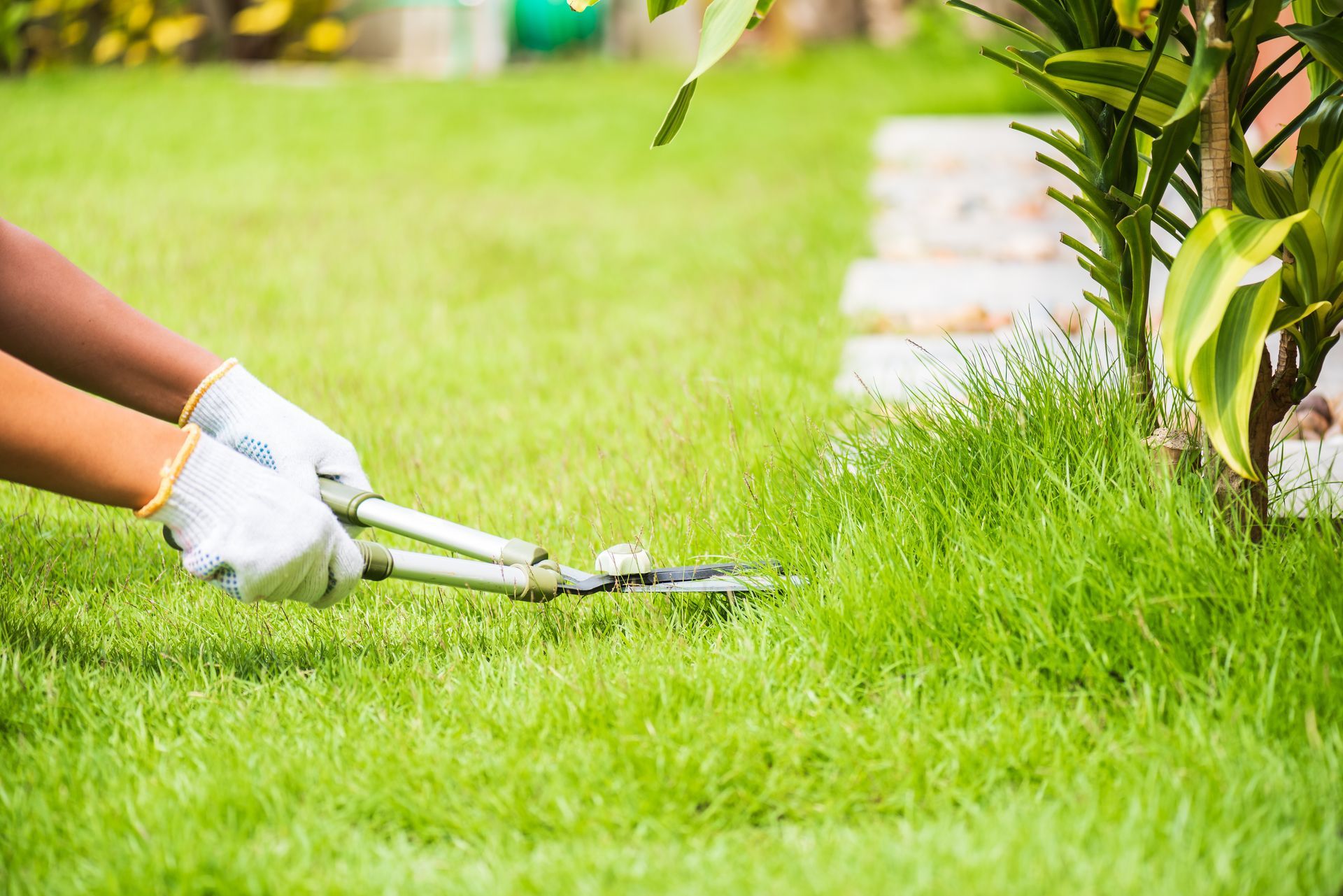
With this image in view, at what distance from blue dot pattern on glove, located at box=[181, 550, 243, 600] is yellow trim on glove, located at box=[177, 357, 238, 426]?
0.36 metres

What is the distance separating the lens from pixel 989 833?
1.05 m

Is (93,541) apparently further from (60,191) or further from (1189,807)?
(60,191)

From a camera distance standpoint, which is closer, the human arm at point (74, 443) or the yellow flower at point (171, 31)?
the human arm at point (74, 443)

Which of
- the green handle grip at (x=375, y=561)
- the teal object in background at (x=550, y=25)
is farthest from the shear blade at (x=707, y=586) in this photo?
the teal object in background at (x=550, y=25)

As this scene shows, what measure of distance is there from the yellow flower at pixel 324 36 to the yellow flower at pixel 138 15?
47.3 inches

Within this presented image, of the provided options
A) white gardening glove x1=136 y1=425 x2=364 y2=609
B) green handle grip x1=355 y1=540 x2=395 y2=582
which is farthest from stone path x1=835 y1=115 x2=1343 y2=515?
white gardening glove x1=136 y1=425 x2=364 y2=609

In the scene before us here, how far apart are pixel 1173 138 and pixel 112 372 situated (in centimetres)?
141

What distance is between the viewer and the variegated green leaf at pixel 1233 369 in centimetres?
115

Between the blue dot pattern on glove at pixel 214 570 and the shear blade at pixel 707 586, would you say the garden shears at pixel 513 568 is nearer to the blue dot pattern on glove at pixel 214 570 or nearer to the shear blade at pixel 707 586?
the shear blade at pixel 707 586

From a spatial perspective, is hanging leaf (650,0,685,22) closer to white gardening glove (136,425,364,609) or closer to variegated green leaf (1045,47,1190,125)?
variegated green leaf (1045,47,1190,125)

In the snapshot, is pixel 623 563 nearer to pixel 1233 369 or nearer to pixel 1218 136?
pixel 1233 369

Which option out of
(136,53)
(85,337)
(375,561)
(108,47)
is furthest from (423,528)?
(136,53)

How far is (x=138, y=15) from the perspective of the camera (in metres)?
7.74

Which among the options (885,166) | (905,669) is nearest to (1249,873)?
(905,669)
